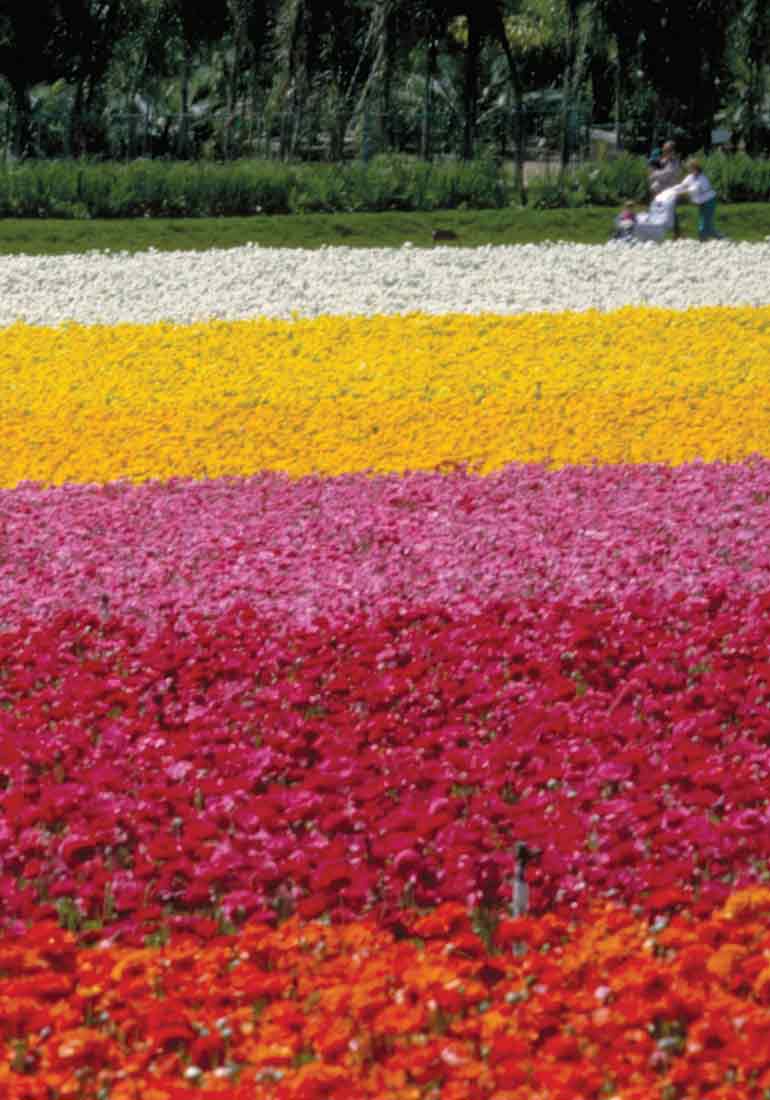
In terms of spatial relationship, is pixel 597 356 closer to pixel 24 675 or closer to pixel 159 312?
pixel 159 312

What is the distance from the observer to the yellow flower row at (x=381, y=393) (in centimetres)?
1155

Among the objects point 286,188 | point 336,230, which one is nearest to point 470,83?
point 286,188

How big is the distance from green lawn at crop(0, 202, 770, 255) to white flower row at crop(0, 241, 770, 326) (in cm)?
209

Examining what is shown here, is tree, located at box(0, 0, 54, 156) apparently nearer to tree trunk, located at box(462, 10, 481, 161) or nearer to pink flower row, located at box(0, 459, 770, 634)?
tree trunk, located at box(462, 10, 481, 161)

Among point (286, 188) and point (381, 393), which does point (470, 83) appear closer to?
point (286, 188)

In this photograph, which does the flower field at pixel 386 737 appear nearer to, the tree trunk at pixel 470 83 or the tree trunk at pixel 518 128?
the tree trunk at pixel 518 128

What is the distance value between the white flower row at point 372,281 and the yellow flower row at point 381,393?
48.0 inches

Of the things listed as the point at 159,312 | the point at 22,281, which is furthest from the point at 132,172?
the point at 159,312

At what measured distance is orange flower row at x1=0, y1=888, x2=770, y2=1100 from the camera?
13.0 ft

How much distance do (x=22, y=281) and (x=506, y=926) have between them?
57.9ft

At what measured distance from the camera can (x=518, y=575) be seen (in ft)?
27.3

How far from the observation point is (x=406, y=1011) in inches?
164

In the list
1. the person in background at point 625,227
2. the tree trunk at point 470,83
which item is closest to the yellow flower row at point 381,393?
the person in background at point 625,227

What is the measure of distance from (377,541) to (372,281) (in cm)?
1174
